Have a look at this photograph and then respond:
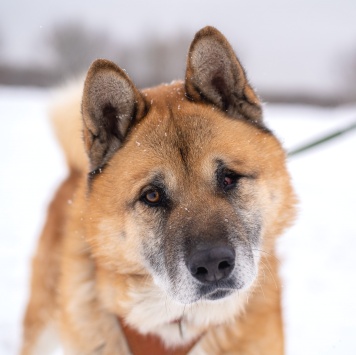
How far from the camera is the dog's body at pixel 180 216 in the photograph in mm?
2432

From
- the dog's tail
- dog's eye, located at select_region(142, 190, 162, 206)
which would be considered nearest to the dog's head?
dog's eye, located at select_region(142, 190, 162, 206)

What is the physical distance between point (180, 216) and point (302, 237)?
15.4ft

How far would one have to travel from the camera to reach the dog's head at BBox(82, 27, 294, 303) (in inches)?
94.0

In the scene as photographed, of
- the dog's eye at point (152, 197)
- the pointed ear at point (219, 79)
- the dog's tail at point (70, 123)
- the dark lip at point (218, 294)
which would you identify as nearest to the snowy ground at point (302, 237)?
the pointed ear at point (219, 79)

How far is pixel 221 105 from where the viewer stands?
9.39 ft

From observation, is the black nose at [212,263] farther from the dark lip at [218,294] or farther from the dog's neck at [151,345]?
the dog's neck at [151,345]

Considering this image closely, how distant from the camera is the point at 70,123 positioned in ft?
12.9

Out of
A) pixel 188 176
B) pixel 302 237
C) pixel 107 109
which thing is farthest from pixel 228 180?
pixel 302 237

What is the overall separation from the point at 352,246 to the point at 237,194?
14.0 ft

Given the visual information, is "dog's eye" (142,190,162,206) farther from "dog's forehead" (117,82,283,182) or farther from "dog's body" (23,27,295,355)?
"dog's forehead" (117,82,283,182)

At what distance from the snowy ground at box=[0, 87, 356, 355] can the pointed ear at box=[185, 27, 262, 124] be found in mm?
346

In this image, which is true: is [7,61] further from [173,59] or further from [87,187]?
[87,187]

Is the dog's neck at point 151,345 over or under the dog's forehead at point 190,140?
under

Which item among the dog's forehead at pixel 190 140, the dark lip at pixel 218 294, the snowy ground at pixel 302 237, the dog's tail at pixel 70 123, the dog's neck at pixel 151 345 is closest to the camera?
the dark lip at pixel 218 294
